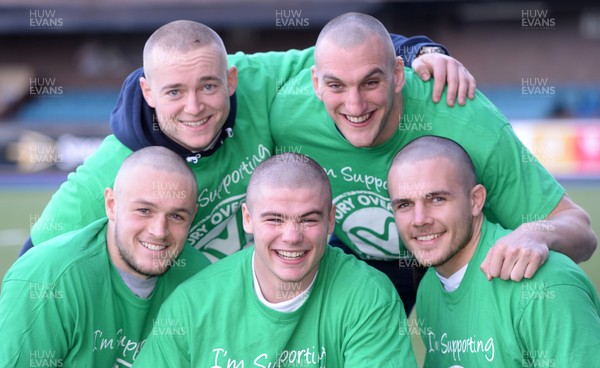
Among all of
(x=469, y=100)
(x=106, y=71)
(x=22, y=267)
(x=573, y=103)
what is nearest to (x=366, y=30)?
(x=469, y=100)

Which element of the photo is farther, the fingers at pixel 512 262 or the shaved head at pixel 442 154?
the shaved head at pixel 442 154

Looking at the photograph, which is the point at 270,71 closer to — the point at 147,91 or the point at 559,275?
the point at 147,91

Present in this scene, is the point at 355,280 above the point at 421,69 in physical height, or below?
below

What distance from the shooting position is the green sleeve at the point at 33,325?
4047 millimetres

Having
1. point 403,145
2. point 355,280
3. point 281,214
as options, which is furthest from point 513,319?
point 403,145

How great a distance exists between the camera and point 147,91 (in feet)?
16.1

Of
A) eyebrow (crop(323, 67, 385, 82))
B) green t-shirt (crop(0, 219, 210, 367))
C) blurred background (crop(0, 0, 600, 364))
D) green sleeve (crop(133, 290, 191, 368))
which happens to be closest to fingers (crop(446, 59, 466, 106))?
eyebrow (crop(323, 67, 385, 82))

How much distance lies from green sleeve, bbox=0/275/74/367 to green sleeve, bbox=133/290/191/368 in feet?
1.24

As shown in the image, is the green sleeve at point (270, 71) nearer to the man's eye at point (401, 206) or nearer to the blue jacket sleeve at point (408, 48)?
the blue jacket sleeve at point (408, 48)

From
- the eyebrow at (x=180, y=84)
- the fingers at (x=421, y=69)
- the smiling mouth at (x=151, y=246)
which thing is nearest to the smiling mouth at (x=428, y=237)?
the fingers at (x=421, y=69)

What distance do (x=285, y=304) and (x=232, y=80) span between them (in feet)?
4.79

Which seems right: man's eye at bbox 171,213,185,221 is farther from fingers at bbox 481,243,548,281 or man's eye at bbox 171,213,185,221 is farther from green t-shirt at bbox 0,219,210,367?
fingers at bbox 481,243,548,281

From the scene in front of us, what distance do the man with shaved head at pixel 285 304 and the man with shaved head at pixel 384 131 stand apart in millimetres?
646

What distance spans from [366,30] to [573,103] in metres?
17.9
